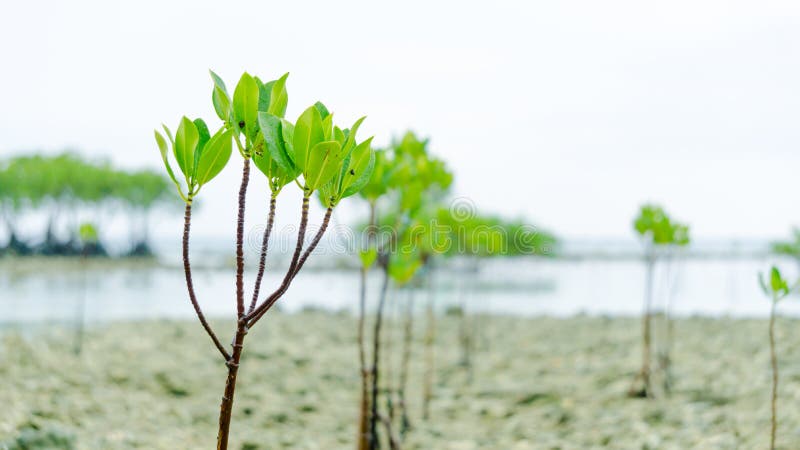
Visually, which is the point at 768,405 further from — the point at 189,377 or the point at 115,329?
the point at 115,329

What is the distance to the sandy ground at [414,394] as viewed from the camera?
3711mm

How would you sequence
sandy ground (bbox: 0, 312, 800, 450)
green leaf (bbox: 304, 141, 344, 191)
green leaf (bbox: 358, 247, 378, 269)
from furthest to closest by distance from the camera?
sandy ground (bbox: 0, 312, 800, 450)
green leaf (bbox: 358, 247, 378, 269)
green leaf (bbox: 304, 141, 344, 191)

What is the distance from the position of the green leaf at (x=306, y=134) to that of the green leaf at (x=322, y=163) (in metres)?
0.02

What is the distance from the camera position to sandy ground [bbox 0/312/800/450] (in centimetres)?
371

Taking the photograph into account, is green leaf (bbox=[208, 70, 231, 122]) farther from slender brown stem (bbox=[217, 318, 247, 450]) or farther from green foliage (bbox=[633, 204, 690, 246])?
green foliage (bbox=[633, 204, 690, 246])

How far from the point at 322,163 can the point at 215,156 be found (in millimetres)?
275

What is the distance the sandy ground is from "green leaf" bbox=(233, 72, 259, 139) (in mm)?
1959

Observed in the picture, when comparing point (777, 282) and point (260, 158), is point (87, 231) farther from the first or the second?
point (777, 282)

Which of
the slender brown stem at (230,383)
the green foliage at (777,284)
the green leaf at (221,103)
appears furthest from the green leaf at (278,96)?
the green foliage at (777,284)

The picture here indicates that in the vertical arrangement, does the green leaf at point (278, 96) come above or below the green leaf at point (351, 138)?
above

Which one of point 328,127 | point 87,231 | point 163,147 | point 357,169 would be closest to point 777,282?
point 357,169

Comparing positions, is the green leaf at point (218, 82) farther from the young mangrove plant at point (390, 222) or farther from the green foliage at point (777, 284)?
the green foliage at point (777, 284)

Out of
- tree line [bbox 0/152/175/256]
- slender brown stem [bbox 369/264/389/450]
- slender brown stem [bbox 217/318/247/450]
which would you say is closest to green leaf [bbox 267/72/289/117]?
slender brown stem [bbox 217/318/247/450]

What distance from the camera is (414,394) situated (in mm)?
5629
